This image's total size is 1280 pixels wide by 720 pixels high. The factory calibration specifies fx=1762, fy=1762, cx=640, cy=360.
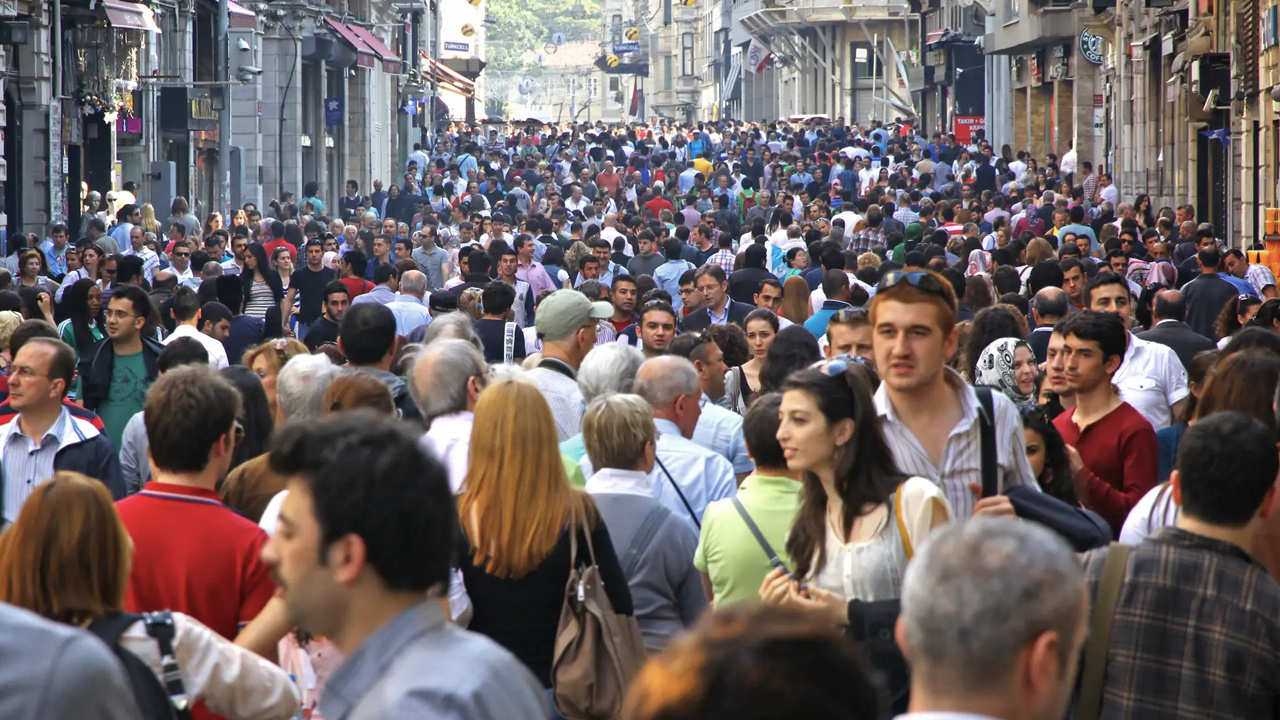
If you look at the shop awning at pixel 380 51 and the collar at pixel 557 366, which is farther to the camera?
the shop awning at pixel 380 51

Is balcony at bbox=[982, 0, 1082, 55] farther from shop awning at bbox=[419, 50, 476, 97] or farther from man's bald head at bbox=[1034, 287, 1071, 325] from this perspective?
man's bald head at bbox=[1034, 287, 1071, 325]

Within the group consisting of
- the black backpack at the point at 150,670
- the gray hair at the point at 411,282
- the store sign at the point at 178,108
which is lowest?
the black backpack at the point at 150,670

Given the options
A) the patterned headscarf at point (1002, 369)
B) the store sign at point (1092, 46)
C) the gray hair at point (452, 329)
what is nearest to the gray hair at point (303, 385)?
the gray hair at point (452, 329)

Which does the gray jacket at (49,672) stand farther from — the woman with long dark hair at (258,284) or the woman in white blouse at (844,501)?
the woman with long dark hair at (258,284)

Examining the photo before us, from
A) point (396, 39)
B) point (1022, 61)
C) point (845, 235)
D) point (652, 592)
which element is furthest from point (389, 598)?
point (396, 39)

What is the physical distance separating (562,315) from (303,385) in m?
1.70

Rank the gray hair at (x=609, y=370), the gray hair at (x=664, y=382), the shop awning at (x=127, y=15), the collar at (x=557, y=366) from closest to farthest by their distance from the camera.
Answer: the gray hair at (x=664, y=382) < the gray hair at (x=609, y=370) < the collar at (x=557, y=366) < the shop awning at (x=127, y=15)

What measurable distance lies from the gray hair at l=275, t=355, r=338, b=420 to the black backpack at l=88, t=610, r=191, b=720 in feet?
9.86

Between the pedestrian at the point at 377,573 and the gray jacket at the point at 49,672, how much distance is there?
0.32 metres

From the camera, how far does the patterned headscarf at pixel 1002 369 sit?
756cm

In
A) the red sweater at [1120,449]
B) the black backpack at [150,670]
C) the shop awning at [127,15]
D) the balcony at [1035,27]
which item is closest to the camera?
the black backpack at [150,670]

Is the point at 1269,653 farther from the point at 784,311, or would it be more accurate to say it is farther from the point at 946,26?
the point at 946,26

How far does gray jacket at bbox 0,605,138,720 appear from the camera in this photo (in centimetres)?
236

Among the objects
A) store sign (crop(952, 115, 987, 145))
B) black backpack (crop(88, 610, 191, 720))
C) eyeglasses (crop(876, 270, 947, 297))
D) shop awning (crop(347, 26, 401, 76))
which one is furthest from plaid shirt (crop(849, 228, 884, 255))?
store sign (crop(952, 115, 987, 145))
